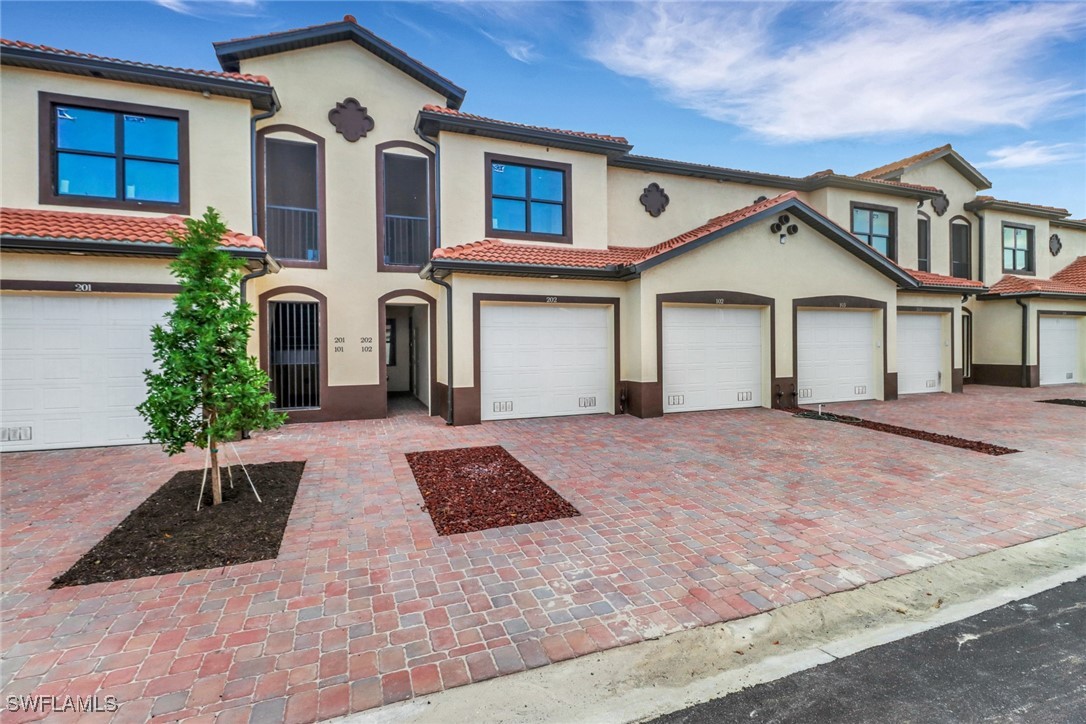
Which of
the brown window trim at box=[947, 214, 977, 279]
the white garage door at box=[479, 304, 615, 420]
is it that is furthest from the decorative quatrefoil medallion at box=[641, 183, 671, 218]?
the brown window trim at box=[947, 214, 977, 279]

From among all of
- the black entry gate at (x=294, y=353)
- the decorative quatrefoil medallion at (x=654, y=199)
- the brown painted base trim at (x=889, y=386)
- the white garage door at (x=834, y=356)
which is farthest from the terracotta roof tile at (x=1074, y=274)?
the black entry gate at (x=294, y=353)

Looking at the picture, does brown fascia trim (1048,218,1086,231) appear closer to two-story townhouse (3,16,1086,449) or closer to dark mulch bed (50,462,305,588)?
two-story townhouse (3,16,1086,449)

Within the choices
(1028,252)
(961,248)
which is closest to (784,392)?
(961,248)

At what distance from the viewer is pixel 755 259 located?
12.0m

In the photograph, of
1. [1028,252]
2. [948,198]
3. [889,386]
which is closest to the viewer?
[889,386]

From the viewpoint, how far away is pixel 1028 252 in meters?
19.5

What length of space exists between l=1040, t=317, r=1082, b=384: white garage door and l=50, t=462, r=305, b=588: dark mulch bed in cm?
2446

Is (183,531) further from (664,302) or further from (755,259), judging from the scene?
(755,259)

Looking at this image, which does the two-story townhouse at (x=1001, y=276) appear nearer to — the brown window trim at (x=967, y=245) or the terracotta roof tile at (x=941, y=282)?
the brown window trim at (x=967, y=245)

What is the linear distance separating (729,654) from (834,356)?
1253 cm

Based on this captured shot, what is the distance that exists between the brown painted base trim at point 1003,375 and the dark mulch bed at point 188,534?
23168 millimetres

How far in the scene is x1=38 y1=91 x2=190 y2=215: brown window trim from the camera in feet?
29.5

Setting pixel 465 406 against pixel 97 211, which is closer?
pixel 97 211

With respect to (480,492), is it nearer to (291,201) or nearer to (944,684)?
(944,684)
